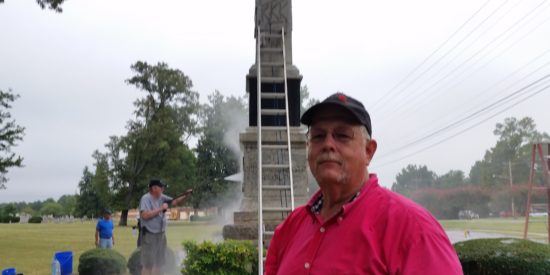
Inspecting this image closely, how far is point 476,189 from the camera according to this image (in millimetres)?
21234

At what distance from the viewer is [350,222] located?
1.77 metres

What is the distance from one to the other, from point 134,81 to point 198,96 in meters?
7.26

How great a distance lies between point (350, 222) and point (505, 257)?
4081mm

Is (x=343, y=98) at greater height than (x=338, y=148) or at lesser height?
greater

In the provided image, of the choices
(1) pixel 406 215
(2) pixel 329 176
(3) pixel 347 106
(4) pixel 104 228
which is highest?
(3) pixel 347 106

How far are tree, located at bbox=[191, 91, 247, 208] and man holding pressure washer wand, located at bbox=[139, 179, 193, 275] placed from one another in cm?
3892

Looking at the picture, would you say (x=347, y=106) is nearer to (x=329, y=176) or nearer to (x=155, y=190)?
(x=329, y=176)

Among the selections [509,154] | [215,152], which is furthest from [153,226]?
[215,152]

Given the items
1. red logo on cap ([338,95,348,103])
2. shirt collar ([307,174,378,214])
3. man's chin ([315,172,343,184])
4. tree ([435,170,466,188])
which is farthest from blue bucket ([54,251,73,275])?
tree ([435,170,466,188])

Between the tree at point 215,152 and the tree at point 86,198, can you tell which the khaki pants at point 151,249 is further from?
the tree at point 86,198

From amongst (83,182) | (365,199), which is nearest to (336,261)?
(365,199)

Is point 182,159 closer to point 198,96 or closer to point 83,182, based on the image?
point 198,96

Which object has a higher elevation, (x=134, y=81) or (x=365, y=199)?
(x=134, y=81)

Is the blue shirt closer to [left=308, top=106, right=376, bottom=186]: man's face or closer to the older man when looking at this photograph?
the older man
